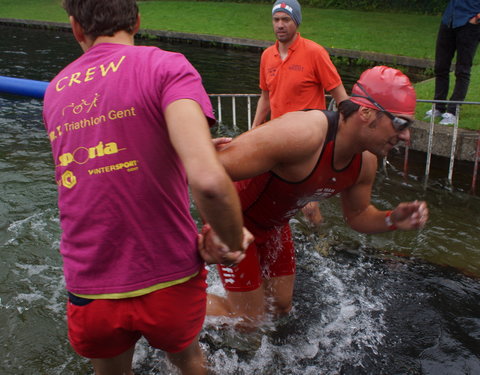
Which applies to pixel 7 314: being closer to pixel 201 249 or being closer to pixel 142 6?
pixel 201 249

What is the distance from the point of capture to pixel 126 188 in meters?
1.91

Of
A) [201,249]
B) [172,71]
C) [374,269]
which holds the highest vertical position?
[172,71]

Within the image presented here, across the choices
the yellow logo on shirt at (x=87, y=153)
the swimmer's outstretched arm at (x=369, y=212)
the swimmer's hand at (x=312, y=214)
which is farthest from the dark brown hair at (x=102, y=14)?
the swimmer's hand at (x=312, y=214)

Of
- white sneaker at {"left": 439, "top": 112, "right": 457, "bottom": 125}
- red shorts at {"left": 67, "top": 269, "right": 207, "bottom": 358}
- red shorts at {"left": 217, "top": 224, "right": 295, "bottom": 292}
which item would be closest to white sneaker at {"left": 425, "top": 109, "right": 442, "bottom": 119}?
white sneaker at {"left": 439, "top": 112, "right": 457, "bottom": 125}

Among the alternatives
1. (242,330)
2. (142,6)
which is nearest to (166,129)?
(242,330)

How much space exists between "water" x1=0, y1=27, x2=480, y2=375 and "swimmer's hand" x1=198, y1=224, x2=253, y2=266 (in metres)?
1.78

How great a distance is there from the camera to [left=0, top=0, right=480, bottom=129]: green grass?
Result: 1703 cm

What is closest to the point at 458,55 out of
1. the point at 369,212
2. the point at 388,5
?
the point at 369,212

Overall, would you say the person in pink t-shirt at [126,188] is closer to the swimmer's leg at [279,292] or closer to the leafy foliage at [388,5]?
the swimmer's leg at [279,292]

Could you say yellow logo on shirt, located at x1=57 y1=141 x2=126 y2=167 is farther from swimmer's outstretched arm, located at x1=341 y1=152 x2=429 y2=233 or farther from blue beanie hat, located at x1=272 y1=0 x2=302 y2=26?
blue beanie hat, located at x1=272 y1=0 x2=302 y2=26

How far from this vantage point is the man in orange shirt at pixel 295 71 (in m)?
5.33

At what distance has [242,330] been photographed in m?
3.89

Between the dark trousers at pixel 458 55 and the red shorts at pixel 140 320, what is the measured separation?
21.8 feet

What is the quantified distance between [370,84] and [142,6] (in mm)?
30715
